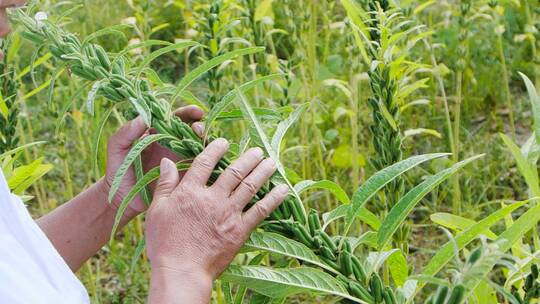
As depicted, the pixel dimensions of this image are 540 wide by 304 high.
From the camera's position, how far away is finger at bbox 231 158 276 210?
1.35 metres

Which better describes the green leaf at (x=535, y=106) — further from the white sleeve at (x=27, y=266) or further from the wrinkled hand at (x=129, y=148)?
the white sleeve at (x=27, y=266)

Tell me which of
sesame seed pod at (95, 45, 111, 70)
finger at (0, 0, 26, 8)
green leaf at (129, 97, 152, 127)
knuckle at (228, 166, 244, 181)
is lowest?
knuckle at (228, 166, 244, 181)

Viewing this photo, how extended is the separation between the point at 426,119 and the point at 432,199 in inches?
19.1

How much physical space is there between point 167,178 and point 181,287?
179 mm

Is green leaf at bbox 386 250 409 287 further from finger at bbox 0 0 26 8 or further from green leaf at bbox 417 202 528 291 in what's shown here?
finger at bbox 0 0 26 8

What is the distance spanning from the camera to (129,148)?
1.72 meters

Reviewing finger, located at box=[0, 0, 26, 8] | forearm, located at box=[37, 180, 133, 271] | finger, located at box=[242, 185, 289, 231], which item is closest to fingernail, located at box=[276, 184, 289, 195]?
finger, located at box=[242, 185, 289, 231]

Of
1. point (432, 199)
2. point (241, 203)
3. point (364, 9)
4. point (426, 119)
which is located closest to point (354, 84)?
point (364, 9)

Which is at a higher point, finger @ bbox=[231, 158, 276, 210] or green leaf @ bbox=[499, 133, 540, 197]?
finger @ bbox=[231, 158, 276, 210]

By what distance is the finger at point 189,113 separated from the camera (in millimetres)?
1650

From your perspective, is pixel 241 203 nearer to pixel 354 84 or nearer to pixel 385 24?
pixel 385 24

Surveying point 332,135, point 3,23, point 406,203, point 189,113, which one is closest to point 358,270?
point 406,203

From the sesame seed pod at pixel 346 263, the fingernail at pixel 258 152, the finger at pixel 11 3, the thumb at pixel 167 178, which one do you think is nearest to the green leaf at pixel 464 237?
the sesame seed pod at pixel 346 263

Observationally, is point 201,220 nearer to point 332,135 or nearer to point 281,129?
point 281,129
